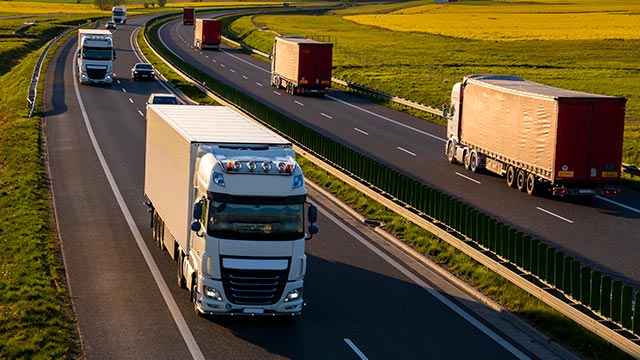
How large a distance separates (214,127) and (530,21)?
125 m

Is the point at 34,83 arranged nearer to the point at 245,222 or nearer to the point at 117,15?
the point at 245,222

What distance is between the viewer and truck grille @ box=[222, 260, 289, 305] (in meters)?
20.1

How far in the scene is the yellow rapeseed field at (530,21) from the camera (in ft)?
397

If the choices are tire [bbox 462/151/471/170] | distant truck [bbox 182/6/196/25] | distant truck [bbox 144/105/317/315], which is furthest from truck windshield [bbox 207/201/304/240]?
distant truck [bbox 182/6/196/25]

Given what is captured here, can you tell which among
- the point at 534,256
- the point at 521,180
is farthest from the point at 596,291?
the point at 521,180

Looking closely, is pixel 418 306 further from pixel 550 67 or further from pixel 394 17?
pixel 394 17

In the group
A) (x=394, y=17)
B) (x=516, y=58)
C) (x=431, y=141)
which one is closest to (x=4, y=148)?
(x=431, y=141)

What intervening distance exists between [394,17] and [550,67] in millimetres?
88455

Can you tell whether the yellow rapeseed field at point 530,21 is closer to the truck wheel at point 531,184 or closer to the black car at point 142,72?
the black car at point 142,72

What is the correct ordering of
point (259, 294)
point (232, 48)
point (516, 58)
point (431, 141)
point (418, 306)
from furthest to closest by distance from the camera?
point (232, 48) → point (516, 58) → point (431, 141) → point (418, 306) → point (259, 294)

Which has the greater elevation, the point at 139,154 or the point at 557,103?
the point at 557,103

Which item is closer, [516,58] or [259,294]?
[259,294]

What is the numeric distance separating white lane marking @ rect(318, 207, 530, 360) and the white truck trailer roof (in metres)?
4.93

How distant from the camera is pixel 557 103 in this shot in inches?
1366
